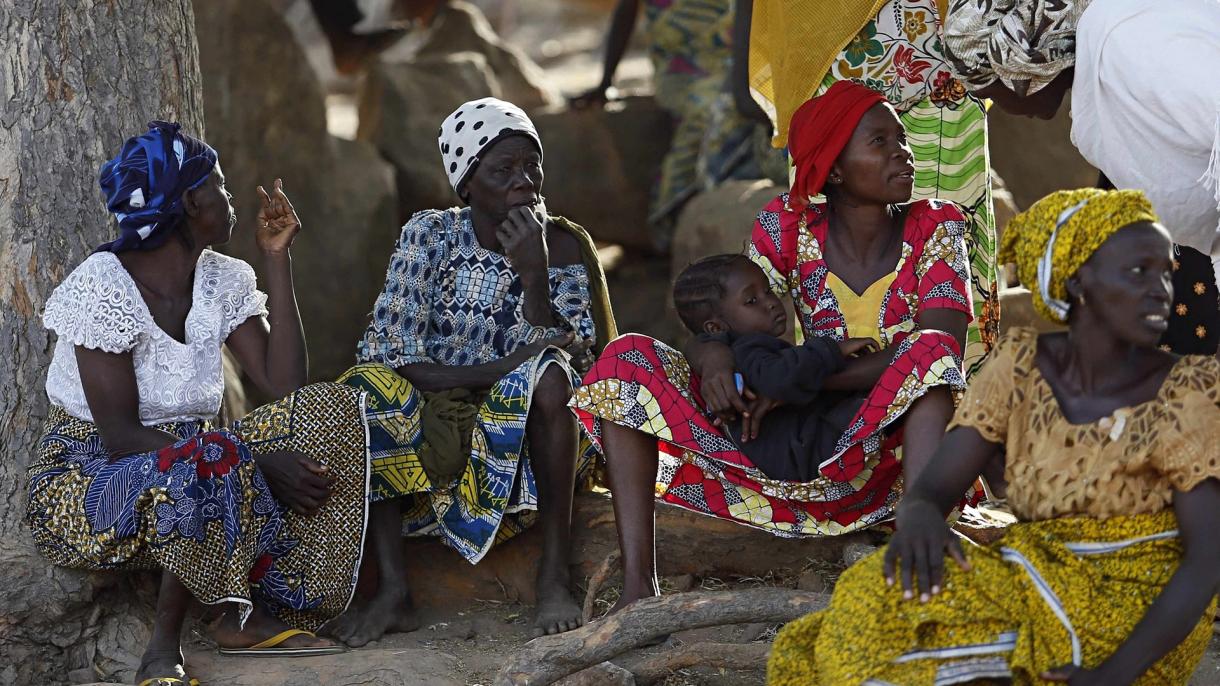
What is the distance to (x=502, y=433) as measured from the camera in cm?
412

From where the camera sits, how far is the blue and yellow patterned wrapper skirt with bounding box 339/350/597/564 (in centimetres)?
410

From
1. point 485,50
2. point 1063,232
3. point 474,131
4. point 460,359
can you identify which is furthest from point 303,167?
point 1063,232

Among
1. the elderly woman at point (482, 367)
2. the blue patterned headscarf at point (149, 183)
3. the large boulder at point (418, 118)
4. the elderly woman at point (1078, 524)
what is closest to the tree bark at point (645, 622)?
the elderly woman at point (1078, 524)

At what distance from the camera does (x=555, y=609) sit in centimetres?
405

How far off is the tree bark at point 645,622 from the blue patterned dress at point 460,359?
0.85 meters

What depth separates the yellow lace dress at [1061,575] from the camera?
2.67 m

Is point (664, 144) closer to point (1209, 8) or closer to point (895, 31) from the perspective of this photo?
point (895, 31)

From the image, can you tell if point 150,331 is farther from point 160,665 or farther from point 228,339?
point 160,665

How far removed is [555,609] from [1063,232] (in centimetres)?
193

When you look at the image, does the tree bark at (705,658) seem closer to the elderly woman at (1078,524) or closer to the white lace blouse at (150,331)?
the elderly woman at (1078,524)

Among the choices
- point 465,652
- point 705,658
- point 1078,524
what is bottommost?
point 465,652

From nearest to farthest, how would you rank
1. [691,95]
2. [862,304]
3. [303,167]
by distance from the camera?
1. [862,304]
2. [691,95]
3. [303,167]

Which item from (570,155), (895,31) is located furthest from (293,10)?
(895,31)

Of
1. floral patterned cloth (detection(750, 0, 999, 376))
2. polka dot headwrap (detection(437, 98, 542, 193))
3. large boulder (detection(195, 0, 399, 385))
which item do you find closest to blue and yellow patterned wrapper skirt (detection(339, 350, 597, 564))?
polka dot headwrap (detection(437, 98, 542, 193))
